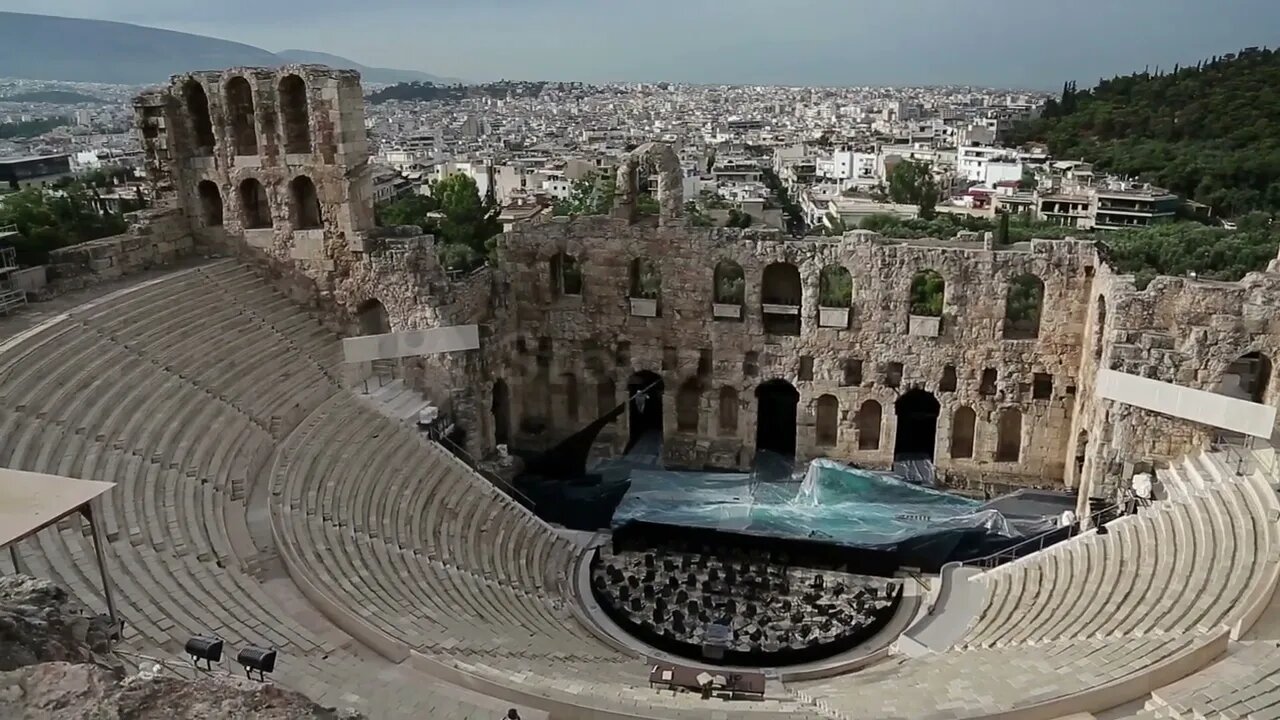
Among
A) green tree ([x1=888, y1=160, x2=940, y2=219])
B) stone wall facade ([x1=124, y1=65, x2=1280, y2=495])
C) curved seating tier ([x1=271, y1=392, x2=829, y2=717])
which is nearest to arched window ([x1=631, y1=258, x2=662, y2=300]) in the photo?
stone wall facade ([x1=124, y1=65, x2=1280, y2=495])

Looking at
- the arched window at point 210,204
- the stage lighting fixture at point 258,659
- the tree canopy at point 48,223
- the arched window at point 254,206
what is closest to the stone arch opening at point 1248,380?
the stage lighting fixture at point 258,659

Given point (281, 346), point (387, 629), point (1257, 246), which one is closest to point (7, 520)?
point (387, 629)

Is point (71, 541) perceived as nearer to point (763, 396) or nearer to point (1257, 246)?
point (763, 396)

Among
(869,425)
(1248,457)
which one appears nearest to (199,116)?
(869,425)

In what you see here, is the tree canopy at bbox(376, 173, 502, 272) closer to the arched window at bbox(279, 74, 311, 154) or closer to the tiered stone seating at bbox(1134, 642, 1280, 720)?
the arched window at bbox(279, 74, 311, 154)

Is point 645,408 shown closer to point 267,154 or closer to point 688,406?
point 688,406

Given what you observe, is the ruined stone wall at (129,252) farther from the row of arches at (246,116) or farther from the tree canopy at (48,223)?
the tree canopy at (48,223)
